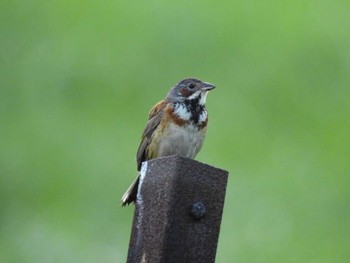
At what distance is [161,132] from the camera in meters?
6.99

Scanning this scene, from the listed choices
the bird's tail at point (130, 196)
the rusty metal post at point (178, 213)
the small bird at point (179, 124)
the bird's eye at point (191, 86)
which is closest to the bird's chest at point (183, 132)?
the small bird at point (179, 124)

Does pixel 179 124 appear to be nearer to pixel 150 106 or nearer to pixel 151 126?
pixel 151 126

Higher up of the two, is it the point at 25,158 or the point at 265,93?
the point at 265,93

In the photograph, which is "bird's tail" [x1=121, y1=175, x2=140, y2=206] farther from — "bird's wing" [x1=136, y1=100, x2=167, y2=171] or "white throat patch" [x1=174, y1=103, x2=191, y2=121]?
"bird's wing" [x1=136, y1=100, x2=167, y2=171]

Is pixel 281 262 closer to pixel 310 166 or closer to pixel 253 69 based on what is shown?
pixel 310 166

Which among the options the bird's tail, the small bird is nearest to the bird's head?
the small bird

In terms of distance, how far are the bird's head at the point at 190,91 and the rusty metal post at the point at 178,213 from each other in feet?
10.2

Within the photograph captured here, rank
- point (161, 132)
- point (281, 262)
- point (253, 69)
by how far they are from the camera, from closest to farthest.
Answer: point (161, 132)
point (281, 262)
point (253, 69)

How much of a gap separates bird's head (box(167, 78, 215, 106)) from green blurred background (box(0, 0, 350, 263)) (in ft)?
11.8

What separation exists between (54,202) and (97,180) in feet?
1.72

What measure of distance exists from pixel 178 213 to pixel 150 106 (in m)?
7.82

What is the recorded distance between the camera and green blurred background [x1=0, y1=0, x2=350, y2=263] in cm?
1110

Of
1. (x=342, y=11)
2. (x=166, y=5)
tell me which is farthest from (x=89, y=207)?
(x=342, y=11)

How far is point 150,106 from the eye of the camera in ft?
38.0
